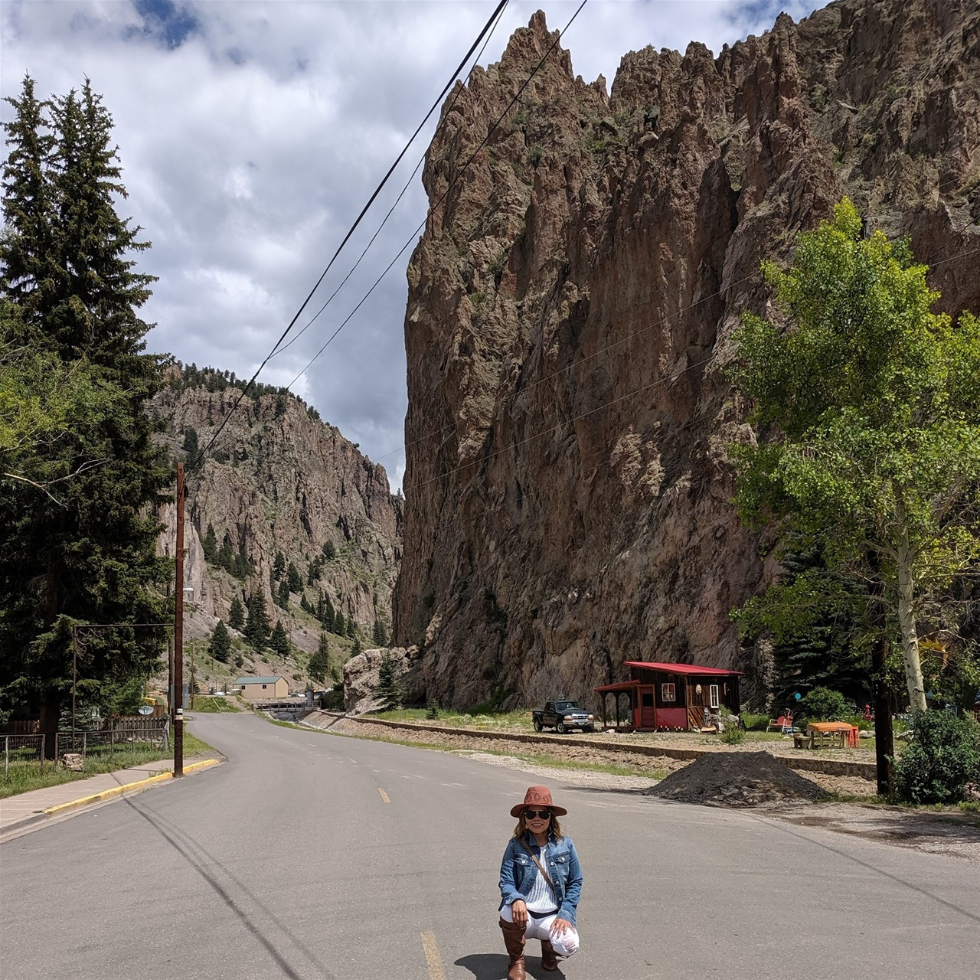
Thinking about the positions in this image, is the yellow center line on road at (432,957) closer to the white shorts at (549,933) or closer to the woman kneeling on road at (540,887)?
the woman kneeling on road at (540,887)

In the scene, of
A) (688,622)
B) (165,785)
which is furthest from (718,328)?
(165,785)

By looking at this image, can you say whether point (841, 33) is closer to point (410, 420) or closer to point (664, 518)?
point (664, 518)

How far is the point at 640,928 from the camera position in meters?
6.34

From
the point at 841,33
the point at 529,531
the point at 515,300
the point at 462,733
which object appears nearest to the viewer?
the point at 462,733

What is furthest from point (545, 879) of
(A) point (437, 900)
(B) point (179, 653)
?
(B) point (179, 653)

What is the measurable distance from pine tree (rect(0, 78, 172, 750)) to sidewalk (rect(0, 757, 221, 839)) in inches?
217

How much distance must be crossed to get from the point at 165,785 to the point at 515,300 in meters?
65.6

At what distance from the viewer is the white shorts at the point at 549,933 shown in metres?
4.79

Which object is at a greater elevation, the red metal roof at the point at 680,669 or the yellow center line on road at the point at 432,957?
the red metal roof at the point at 680,669

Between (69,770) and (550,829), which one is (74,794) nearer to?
(69,770)

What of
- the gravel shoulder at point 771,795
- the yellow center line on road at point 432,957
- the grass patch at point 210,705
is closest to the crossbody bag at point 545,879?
the yellow center line on road at point 432,957

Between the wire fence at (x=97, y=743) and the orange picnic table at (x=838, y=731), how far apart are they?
66.6 ft

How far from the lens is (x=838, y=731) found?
23.0 m

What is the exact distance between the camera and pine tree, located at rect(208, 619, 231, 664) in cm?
16600
